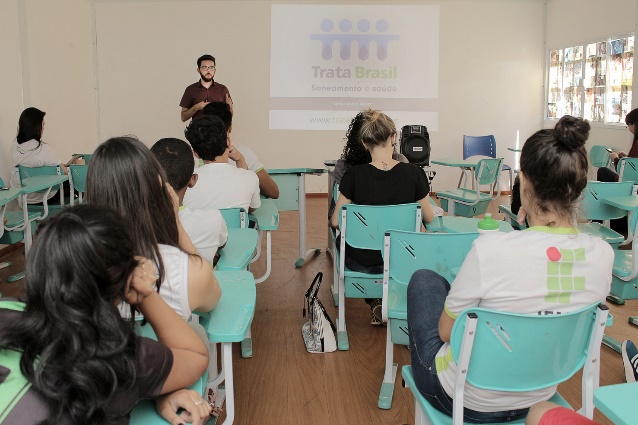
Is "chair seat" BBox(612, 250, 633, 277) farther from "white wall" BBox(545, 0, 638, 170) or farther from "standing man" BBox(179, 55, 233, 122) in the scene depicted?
"standing man" BBox(179, 55, 233, 122)

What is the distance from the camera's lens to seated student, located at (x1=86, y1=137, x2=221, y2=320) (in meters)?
1.60

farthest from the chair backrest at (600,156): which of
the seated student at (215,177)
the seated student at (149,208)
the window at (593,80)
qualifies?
the seated student at (149,208)

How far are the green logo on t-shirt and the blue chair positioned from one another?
6.95 m

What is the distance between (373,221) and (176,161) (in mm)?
1033

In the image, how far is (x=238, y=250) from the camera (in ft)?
7.88

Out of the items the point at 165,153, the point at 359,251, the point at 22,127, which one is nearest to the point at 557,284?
the point at 165,153

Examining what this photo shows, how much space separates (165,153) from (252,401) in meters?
1.13

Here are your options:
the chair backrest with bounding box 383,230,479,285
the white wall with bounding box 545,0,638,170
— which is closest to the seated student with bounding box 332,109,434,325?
the chair backrest with bounding box 383,230,479,285

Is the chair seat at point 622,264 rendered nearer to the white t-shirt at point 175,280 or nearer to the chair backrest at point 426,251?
the chair backrest at point 426,251

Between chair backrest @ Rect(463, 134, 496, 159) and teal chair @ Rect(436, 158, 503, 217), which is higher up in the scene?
chair backrest @ Rect(463, 134, 496, 159)

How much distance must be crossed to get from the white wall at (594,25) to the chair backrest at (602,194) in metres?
2.71

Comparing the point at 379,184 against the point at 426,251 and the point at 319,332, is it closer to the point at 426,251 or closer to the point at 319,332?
the point at 319,332

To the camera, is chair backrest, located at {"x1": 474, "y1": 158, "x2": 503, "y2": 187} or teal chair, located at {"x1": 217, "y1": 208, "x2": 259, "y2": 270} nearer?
teal chair, located at {"x1": 217, "y1": 208, "x2": 259, "y2": 270}

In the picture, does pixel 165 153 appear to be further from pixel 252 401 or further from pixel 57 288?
pixel 57 288
